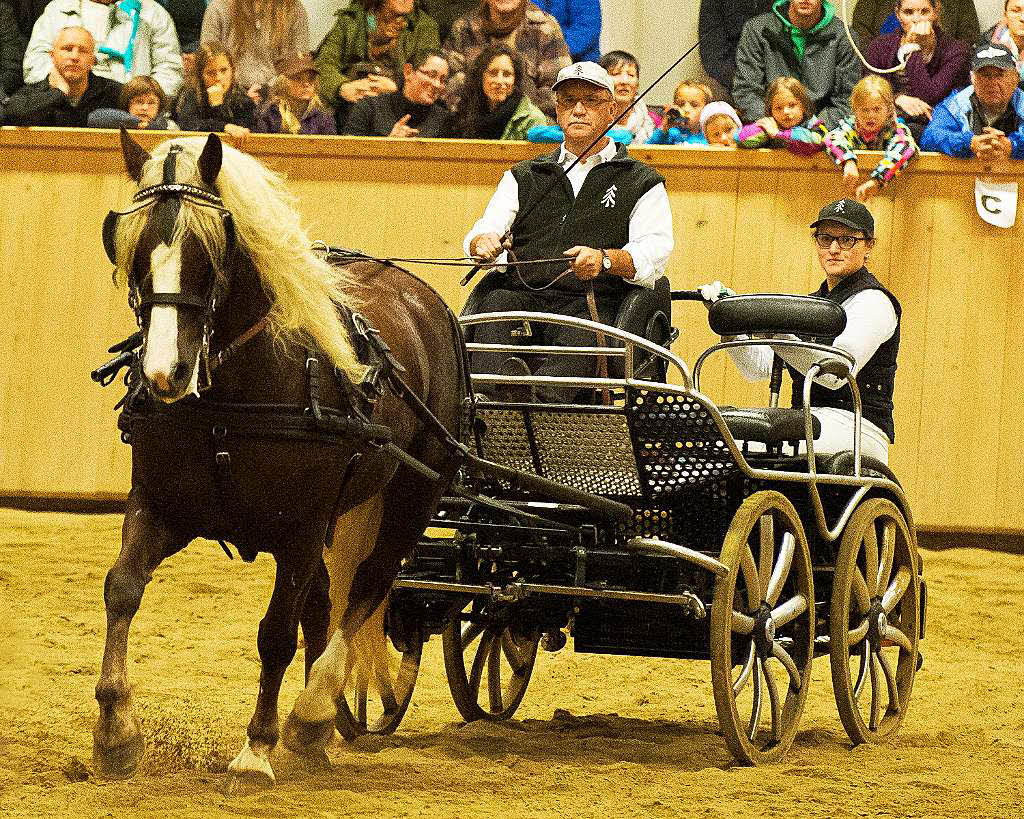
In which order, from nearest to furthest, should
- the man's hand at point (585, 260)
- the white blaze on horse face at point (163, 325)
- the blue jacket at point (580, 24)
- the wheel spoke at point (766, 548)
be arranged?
the white blaze on horse face at point (163, 325)
the wheel spoke at point (766, 548)
the man's hand at point (585, 260)
the blue jacket at point (580, 24)

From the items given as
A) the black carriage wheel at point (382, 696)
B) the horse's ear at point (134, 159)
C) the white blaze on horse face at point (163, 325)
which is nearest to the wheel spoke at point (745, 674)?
the black carriage wheel at point (382, 696)

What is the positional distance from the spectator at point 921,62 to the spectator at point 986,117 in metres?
0.26

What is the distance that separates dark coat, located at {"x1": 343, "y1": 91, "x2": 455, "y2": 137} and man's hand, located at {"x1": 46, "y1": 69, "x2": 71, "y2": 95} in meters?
1.59

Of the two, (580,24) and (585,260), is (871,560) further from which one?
(580,24)

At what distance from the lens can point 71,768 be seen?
3.74 meters

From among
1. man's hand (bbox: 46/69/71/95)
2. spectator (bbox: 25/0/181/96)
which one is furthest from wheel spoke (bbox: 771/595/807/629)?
spectator (bbox: 25/0/181/96)

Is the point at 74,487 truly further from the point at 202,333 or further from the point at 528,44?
the point at 202,333

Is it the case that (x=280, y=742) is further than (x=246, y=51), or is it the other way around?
(x=246, y=51)

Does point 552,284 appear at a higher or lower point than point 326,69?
lower

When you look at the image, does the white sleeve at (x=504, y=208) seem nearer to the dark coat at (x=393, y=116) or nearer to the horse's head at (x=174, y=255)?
the horse's head at (x=174, y=255)

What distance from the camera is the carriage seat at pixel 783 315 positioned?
482cm

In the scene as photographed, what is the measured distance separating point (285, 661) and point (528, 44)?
564cm

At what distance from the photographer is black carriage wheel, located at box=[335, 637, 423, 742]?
4668mm

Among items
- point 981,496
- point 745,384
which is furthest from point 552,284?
point 981,496
